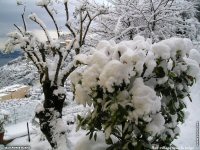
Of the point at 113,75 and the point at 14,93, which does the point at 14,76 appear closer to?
the point at 14,93

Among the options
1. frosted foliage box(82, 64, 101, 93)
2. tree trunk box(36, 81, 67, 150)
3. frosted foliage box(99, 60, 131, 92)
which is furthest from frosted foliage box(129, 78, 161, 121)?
tree trunk box(36, 81, 67, 150)

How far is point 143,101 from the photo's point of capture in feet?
10.3

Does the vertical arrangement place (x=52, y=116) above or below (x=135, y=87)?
below

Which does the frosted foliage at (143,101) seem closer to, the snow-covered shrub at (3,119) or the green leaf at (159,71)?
the green leaf at (159,71)

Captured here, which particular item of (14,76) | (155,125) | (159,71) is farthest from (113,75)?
(14,76)

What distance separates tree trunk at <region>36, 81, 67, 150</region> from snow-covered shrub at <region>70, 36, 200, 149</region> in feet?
13.9

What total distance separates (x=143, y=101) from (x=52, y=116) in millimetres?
5134

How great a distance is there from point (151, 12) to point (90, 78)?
9886 millimetres

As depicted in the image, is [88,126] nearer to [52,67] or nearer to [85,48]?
[52,67]

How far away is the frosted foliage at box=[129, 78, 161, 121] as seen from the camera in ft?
10.2

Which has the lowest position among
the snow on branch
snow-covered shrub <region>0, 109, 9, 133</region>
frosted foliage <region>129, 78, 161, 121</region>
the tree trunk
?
snow-covered shrub <region>0, 109, 9, 133</region>

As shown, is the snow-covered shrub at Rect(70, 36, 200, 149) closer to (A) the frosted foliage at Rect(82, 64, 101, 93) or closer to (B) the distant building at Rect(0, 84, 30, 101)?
(A) the frosted foliage at Rect(82, 64, 101, 93)

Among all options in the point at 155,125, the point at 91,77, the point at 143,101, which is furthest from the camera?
the point at 91,77

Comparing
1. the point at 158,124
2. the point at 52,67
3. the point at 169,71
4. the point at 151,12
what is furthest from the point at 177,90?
the point at 151,12
